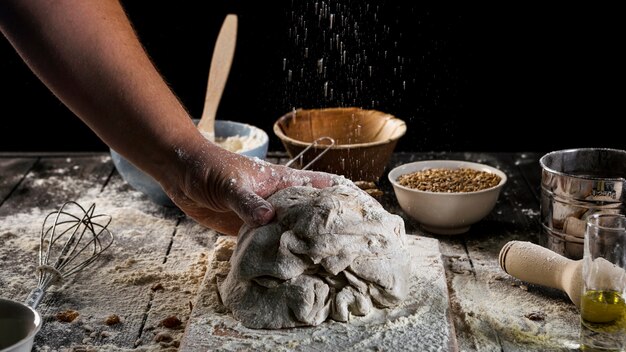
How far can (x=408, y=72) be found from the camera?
133 inches

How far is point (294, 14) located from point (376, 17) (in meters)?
0.30

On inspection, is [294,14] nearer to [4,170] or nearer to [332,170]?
[332,170]

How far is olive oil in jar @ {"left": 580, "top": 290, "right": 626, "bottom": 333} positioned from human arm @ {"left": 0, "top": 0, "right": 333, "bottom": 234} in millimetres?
683

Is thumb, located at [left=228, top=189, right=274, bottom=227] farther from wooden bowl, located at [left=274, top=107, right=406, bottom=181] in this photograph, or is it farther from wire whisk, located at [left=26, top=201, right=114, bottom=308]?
wooden bowl, located at [left=274, top=107, right=406, bottom=181]

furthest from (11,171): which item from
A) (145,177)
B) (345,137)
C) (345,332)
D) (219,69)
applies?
(345,332)

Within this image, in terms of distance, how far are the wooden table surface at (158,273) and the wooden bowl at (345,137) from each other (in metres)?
0.15

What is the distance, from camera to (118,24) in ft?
6.81

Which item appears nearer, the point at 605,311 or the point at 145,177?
the point at 605,311

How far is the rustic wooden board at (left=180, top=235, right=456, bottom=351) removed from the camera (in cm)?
181

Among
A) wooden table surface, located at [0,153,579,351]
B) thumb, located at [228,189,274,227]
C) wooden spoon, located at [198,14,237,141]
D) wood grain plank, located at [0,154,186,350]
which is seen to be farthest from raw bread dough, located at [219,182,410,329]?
wooden spoon, located at [198,14,237,141]

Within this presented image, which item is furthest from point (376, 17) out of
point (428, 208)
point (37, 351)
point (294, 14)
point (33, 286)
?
point (37, 351)

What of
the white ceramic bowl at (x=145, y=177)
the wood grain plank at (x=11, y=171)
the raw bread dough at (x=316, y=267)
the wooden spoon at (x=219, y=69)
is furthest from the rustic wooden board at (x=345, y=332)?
the wood grain plank at (x=11, y=171)

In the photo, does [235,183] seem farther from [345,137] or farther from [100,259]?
[345,137]

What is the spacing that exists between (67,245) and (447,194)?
3.31 feet
